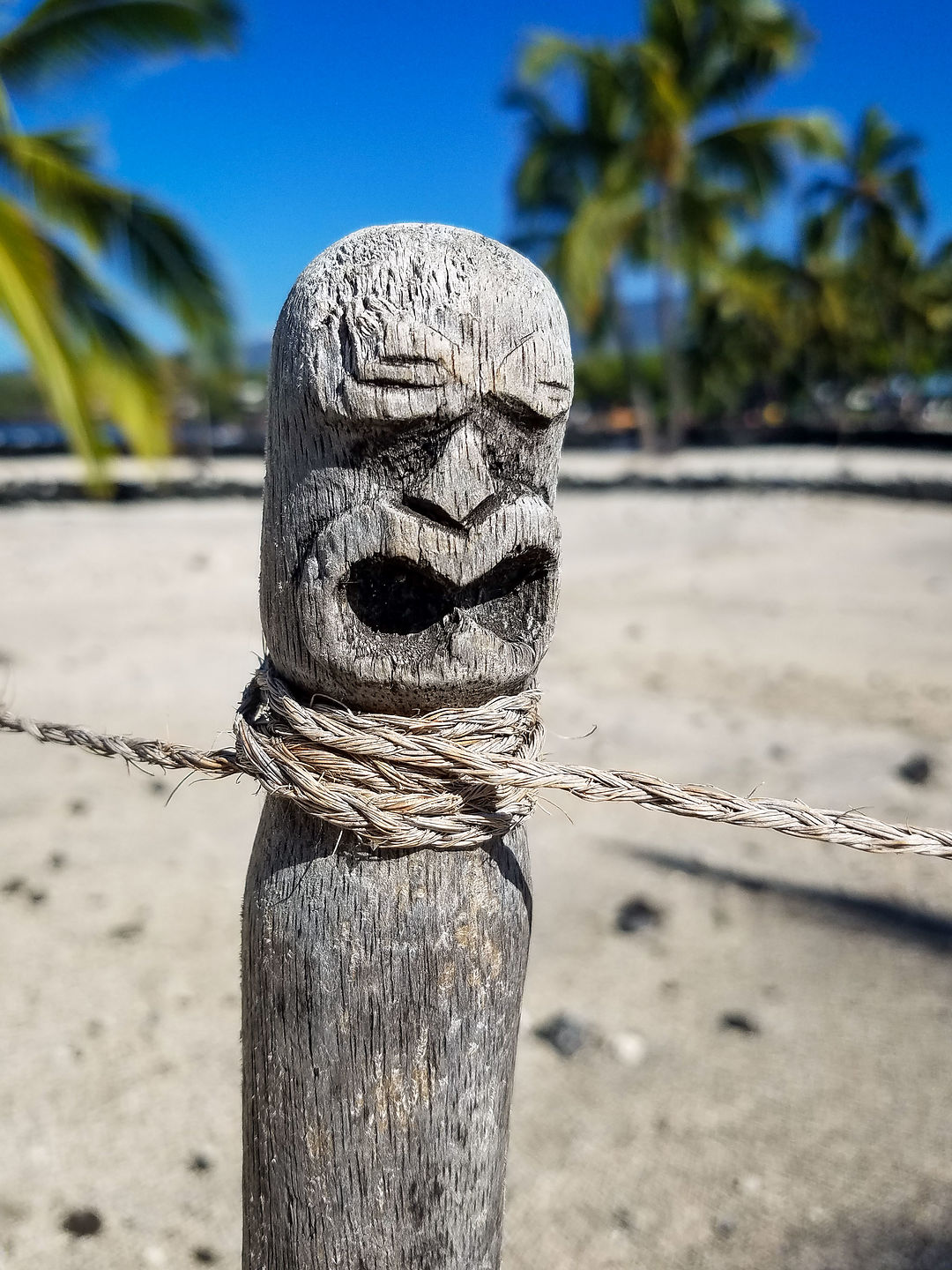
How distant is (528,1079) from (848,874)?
1.51 metres

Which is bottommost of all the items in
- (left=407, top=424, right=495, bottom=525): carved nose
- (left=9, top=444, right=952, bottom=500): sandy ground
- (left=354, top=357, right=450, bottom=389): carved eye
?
(left=9, top=444, right=952, bottom=500): sandy ground

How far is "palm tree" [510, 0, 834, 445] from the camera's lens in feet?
51.1

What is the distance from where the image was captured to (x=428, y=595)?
1.17 meters

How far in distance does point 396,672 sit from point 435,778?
5.4 inches

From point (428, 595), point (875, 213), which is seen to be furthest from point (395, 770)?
point (875, 213)

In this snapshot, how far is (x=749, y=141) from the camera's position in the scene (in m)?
15.7

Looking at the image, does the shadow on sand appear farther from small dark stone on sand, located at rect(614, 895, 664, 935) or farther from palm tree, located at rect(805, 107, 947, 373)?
palm tree, located at rect(805, 107, 947, 373)

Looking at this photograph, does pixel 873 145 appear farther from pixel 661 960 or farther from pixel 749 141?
pixel 661 960

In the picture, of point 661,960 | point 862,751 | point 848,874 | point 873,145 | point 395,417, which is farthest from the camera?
point 873,145

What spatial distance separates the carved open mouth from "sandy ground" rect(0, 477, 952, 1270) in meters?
0.35

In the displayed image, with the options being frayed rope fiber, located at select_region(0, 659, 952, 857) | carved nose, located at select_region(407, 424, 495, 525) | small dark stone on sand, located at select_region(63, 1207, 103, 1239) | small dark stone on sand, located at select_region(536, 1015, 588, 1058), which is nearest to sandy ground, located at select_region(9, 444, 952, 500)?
small dark stone on sand, located at select_region(536, 1015, 588, 1058)

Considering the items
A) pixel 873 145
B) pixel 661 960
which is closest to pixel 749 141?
pixel 873 145

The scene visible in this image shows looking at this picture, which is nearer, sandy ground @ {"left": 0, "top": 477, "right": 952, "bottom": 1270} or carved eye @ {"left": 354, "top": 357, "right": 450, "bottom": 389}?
carved eye @ {"left": 354, "top": 357, "right": 450, "bottom": 389}

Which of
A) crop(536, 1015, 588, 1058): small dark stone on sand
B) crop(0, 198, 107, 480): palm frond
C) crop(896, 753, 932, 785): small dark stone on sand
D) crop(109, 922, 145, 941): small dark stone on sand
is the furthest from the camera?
crop(0, 198, 107, 480): palm frond
